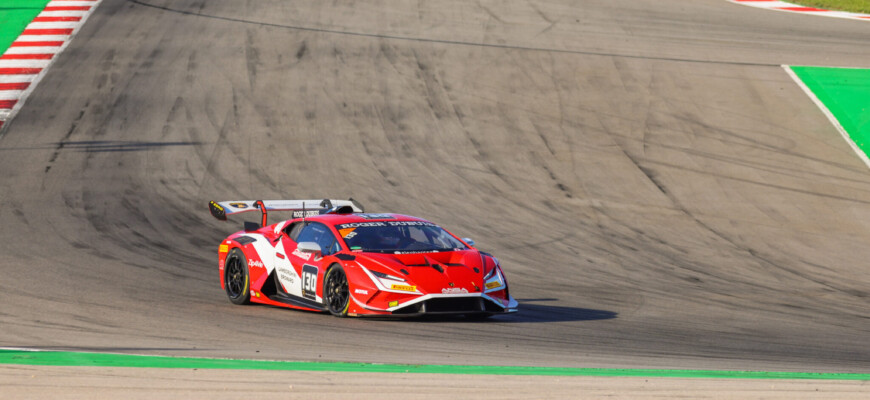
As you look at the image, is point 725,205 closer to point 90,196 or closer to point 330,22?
point 90,196

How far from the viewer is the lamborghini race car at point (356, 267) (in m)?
10.6

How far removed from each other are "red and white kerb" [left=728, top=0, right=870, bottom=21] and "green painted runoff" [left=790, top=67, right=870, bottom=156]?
675 cm

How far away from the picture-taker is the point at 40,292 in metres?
11.7

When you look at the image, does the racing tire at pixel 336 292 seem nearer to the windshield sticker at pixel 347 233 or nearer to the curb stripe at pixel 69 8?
the windshield sticker at pixel 347 233

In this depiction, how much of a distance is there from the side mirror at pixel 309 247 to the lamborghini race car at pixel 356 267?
0.01 meters

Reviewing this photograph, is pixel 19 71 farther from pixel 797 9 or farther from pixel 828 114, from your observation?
pixel 797 9

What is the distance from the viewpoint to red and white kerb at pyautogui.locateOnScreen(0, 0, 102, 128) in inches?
918

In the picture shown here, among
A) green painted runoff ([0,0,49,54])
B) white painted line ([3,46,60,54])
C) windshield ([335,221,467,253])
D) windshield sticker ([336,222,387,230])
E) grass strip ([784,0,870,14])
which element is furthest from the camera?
grass strip ([784,0,870,14])

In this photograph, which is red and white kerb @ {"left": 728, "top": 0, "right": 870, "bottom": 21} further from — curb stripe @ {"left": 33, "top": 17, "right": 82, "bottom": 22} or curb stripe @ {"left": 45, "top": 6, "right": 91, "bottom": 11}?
curb stripe @ {"left": 33, "top": 17, "right": 82, "bottom": 22}

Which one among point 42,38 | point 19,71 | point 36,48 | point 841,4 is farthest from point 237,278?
point 841,4

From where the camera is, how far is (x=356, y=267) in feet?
35.3

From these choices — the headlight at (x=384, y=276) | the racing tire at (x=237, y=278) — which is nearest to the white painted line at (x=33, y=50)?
the racing tire at (x=237, y=278)

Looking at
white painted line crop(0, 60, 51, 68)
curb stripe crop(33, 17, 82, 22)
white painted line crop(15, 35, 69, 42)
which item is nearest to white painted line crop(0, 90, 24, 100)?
white painted line crop(0, 60, 51, 68)

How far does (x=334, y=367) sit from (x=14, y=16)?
24.2 meters
